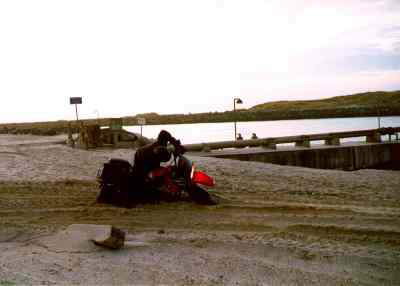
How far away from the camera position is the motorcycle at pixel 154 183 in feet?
27.1

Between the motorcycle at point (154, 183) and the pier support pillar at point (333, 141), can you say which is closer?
the motorcycle at point (154, 183)

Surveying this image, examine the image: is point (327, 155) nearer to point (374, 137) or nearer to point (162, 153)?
point (374, 137)

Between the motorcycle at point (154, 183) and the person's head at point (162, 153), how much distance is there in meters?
0.10

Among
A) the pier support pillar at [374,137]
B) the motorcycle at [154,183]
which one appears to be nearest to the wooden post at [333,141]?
the pier support pillar at [374,137]

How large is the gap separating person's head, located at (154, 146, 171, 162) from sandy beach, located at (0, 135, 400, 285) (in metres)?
0.85

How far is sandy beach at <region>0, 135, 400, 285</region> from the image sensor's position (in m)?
4.99

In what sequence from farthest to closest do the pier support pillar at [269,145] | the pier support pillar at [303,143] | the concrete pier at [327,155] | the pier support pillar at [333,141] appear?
the pier support pillar at [333,141], the pier support pillar at [303,143], the pier support pillar at [269,145], the concrete pier at [327,155]

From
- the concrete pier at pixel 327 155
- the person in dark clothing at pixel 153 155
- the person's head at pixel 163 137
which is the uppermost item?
the person's head at pixel 163 137

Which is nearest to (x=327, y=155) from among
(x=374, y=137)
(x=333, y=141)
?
(x=333, y=141)

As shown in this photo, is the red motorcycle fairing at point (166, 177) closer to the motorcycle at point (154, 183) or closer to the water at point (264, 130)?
the motorcycle at point (154, 183)

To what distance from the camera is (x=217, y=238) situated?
6293mm

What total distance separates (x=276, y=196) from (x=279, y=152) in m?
12.2

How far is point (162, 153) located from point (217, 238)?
2.19 m

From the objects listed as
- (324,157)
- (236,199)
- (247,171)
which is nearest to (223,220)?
(236,199)
